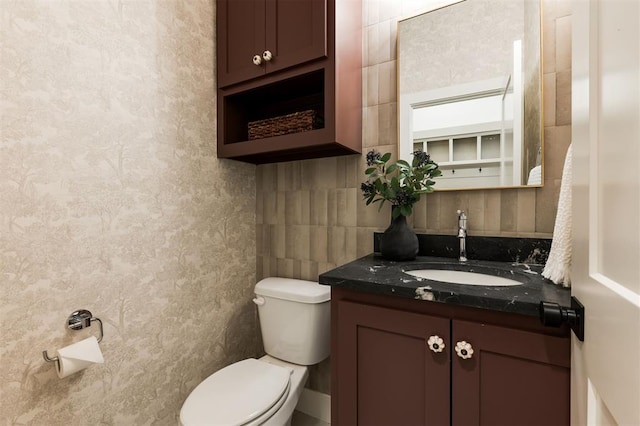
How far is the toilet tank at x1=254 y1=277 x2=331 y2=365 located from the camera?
4.32ft

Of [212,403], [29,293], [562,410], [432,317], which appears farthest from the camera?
[212,403]

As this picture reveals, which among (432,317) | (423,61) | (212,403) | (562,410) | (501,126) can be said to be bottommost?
(212,403)

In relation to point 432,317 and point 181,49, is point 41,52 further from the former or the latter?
point 432,317

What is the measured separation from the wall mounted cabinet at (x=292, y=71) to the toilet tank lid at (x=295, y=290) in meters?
0.65

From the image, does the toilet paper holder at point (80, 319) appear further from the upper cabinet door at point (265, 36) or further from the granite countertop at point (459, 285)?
the upper cabinet door at point (265, 36)

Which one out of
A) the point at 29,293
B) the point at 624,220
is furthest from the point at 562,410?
the point at 29,293

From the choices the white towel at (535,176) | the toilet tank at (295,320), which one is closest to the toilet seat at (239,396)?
the toilet tank at (295,320)

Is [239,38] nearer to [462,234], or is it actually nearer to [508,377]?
[462,234]

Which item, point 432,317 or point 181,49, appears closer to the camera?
point 432,317

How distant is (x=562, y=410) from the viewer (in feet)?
2.17

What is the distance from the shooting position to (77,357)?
37.0 inches

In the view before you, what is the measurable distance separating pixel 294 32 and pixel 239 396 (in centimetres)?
147

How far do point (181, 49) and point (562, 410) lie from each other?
5.94 ft

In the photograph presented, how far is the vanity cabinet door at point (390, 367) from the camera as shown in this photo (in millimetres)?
788
